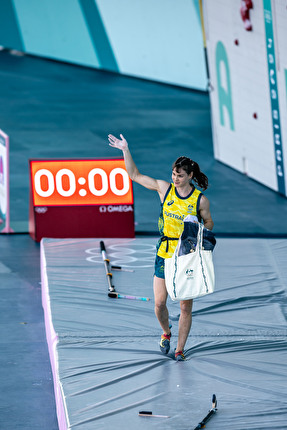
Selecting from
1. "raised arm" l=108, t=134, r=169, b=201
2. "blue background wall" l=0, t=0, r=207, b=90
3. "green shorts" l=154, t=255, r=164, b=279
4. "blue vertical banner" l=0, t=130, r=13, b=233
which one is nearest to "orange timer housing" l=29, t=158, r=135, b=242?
"blue vertical banner" l=0, t=130, r=13, b=233

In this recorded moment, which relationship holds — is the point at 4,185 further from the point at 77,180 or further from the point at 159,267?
the point at 159,267

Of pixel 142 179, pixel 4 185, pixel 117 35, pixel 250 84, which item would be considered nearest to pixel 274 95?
pixel 250 84

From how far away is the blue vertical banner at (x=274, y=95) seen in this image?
11.5 m

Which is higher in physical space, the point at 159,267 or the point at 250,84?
the point at 250,84

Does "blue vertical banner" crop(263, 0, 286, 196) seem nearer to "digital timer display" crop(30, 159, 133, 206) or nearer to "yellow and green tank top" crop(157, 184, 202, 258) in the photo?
"digital timer display" crop(30, 159, 133, 206)

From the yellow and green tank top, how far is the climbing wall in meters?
6.02

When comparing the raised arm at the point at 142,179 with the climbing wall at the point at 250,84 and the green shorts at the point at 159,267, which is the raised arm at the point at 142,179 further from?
the climbing wall at the point at 250,84

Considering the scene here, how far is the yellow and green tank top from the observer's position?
5.74m

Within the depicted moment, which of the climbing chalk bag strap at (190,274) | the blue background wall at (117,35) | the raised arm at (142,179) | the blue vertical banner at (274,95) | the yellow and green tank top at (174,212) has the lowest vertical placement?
the climbing chalk bag strap at (190,274)

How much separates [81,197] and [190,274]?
4493mm

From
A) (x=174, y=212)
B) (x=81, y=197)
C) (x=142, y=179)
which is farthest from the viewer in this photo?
(x=81, y=197)

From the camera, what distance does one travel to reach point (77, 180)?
32.7 feet

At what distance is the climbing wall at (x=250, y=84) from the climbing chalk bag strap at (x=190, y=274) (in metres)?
6.27

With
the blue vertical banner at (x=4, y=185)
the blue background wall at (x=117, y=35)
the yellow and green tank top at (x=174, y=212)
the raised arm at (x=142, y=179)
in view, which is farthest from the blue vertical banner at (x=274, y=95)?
the blue background wall at (x=117, y=35)
